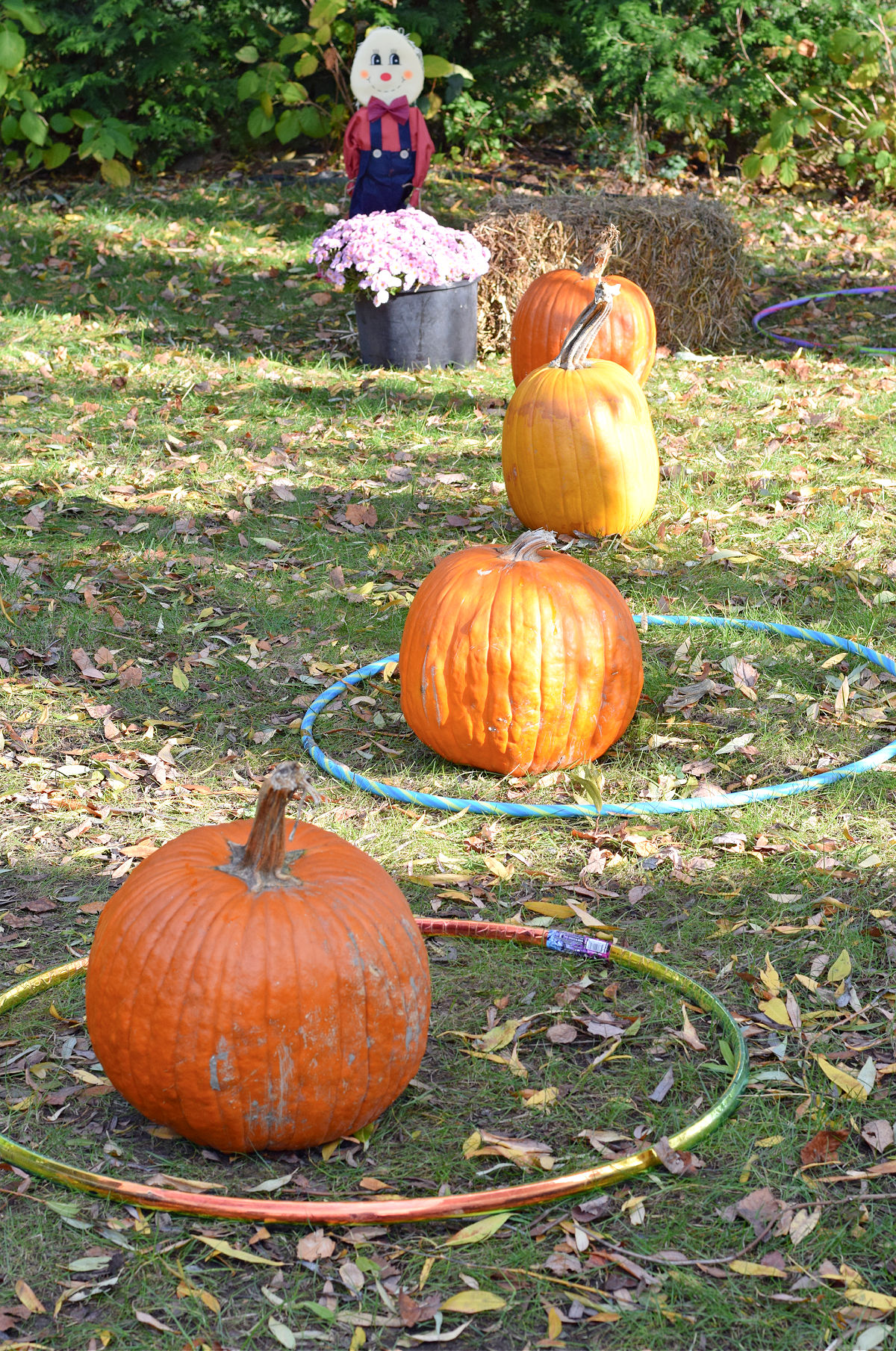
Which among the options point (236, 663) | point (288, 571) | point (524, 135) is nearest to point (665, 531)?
point (288, 571)

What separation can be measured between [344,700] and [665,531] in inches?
83.8

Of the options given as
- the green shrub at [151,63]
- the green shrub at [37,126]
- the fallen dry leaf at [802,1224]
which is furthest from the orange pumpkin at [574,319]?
the green shrub at [37,126]

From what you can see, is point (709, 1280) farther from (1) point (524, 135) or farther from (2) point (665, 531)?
(1) point (524, 135)

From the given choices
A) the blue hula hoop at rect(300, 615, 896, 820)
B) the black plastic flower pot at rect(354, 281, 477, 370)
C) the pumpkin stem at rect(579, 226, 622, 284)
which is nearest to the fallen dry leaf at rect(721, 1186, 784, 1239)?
the blue hula hoop at rect(300, 615, 896, 820)

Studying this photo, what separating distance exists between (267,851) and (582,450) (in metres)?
3.55

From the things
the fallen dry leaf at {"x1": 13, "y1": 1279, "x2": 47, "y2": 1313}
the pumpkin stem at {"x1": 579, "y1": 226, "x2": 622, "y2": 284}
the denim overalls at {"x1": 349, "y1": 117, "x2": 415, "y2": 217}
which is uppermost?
the denim overalls at {"x1": 349, "y1": 117, "x2": 415, "y2": 217}

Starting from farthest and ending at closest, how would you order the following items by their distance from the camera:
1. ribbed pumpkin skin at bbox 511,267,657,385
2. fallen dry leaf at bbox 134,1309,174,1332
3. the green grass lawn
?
1. ribbed pumpkin skin at bbox 511,267,657,385
2. the green grass lawn
3. fallen dry leaf at bbox 134,1309,174,1332

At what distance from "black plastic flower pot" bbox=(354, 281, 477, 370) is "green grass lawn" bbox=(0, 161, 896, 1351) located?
0.21 metres

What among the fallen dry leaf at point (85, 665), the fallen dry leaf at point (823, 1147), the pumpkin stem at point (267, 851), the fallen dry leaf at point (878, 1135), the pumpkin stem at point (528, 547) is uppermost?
the pumpkin stem at point (528, 547)

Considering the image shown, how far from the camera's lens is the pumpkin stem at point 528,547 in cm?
434

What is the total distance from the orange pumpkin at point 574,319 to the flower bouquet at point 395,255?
30.3 inches

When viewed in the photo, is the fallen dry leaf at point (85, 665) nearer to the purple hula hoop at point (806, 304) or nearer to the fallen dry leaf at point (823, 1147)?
the fallen dry leaf at point (823, 1147)

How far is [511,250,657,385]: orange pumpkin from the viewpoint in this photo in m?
7.65

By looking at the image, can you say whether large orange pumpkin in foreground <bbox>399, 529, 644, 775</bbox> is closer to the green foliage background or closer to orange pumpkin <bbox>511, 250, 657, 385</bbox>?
orange pumpkin <bbox>511, 250, 657, 385</bbox>
